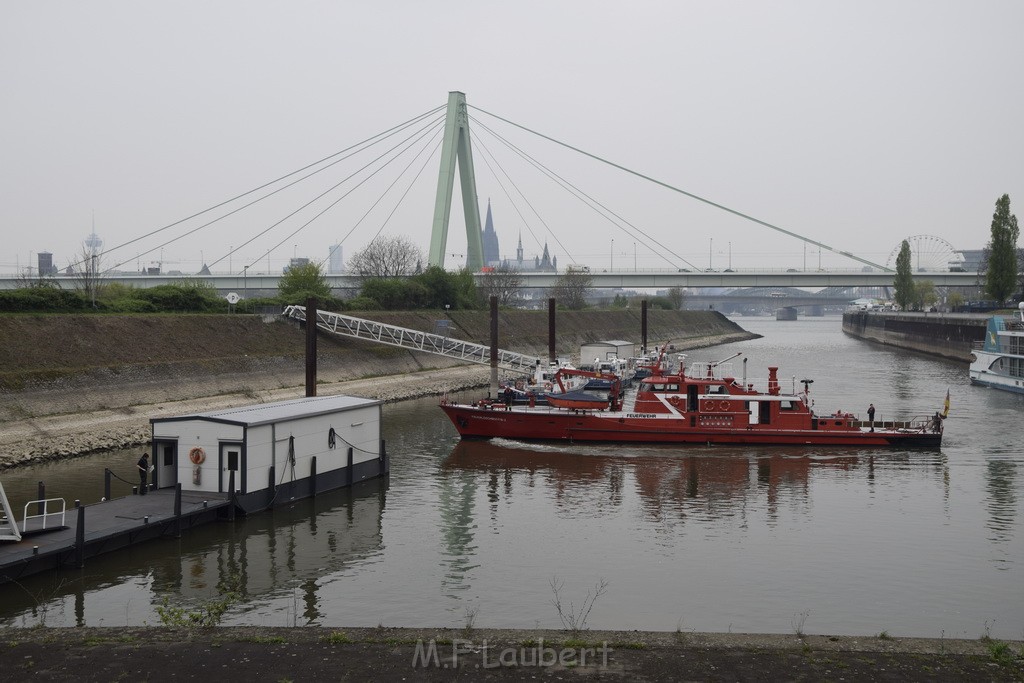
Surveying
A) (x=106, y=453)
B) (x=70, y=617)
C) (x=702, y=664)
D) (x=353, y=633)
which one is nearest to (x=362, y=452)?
(x=106, y=453)

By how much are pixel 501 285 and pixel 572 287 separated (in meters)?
18.5

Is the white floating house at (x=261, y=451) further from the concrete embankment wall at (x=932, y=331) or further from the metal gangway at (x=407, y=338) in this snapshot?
the concrete embankment wall at (x=932, y=331)

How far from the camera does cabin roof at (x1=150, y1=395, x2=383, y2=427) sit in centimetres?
2573

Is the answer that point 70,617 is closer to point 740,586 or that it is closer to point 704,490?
point 740,586

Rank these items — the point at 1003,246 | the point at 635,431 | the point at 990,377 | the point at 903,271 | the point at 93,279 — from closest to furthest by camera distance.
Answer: the point at 635,431 < the point at 990,377 < the point at 93,279 < the point at 1003,246 < the point at 903,271

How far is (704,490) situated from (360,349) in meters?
35.6

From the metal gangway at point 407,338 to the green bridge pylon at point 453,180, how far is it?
47.2 ft

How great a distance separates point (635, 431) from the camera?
1639 inches

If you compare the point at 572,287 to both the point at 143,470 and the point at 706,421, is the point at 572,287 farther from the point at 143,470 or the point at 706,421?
the point at 143,470

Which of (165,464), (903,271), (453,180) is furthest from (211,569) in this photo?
(903,271)

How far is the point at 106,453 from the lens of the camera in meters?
35.3

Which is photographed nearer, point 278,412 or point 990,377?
point 278,412

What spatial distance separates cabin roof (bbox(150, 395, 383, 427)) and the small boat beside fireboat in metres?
10.7

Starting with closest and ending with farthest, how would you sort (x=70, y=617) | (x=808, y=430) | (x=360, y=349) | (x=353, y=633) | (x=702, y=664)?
(x=702, y=664), (x=353, y=633), (x=70, y=617), (x=808, y=430), (x=360, y=349)
